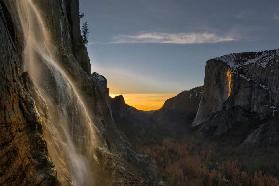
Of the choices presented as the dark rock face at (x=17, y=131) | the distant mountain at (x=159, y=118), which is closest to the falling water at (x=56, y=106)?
the dark rock face at (x=17, y=131)

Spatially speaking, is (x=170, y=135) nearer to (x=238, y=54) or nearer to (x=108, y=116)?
(x=238, y=54)

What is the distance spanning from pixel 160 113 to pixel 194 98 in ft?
49.6

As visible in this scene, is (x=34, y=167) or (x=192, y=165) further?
(x=192, y=165)

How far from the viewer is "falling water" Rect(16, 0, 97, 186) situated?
1998 centimetres

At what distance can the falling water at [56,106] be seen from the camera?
1998cm

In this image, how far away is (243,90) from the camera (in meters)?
123

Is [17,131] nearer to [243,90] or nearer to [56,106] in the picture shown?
[56,106]

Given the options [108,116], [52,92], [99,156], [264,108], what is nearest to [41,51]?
[52,92]

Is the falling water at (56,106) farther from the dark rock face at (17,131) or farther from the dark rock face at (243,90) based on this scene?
the dark rock face at (243,90)

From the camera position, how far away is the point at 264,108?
117 metres

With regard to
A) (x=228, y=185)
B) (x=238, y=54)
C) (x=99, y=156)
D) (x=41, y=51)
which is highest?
(x=238, y=54)

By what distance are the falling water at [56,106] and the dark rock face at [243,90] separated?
9479 cm

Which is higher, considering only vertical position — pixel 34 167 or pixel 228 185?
pixel 34 167

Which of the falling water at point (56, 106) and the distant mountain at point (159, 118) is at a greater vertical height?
the falling water at point (56, 106)
